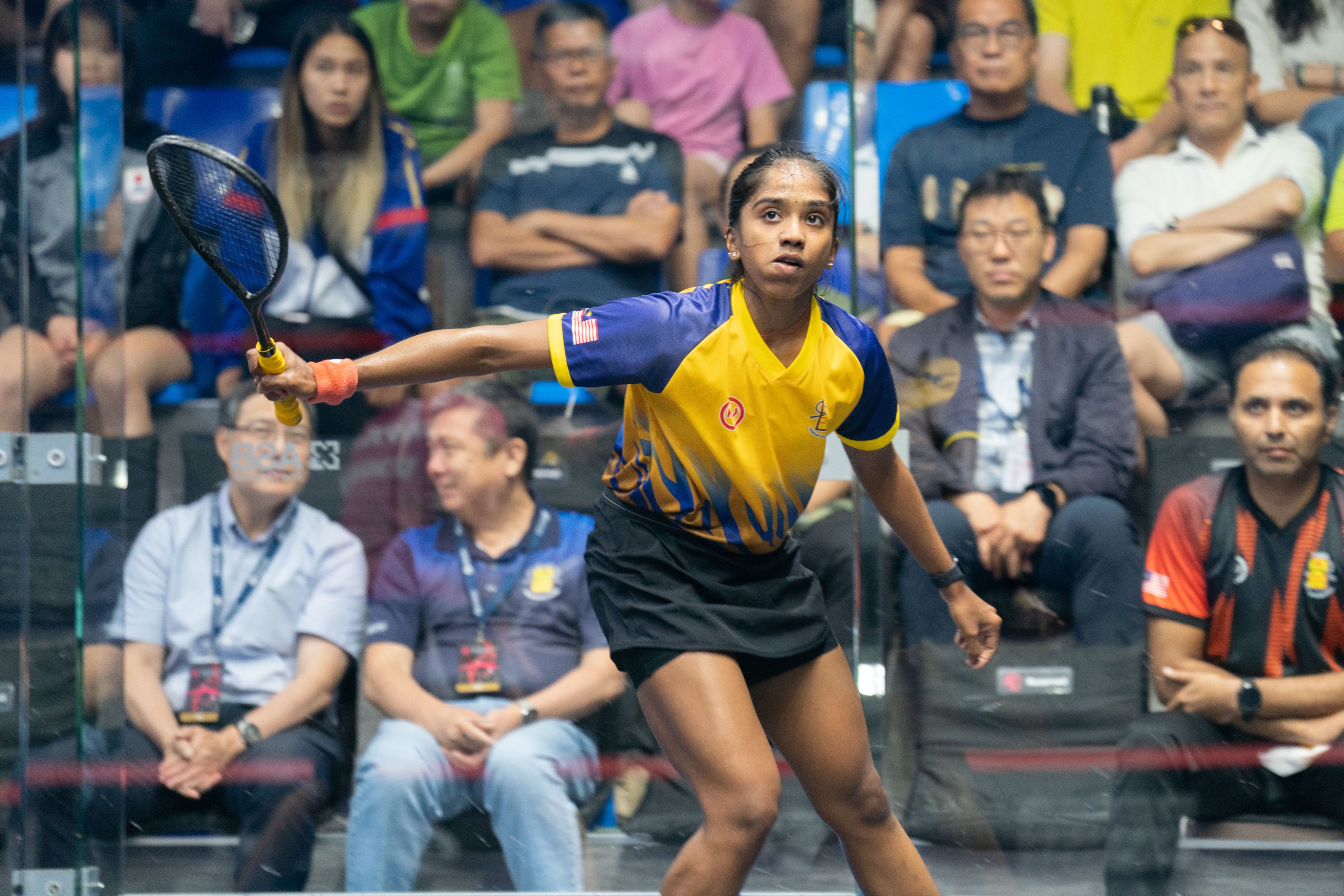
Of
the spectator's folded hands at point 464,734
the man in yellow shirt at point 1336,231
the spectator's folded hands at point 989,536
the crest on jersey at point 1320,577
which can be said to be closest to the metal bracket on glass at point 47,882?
the spectator's folded hands at point 464,734

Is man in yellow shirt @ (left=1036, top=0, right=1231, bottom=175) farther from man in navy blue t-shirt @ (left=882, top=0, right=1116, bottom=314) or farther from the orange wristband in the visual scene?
the orange wristband

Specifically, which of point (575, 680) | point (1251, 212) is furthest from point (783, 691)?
point (1251, 212)

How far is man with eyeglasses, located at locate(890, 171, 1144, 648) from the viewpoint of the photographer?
332 cm

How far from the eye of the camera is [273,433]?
3557 mm

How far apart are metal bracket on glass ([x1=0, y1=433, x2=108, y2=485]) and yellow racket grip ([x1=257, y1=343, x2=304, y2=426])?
129cm

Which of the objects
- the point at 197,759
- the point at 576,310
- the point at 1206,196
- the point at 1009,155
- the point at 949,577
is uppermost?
the point at 1009,155

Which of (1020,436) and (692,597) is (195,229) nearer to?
(692,597)

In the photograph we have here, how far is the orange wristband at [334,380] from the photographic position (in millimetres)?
1997

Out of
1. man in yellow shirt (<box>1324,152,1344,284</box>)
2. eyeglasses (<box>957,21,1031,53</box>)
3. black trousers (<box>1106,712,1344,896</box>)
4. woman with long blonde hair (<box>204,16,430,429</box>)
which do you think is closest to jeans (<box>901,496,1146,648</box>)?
black trousers (<box>1106,712,1344,896</box>)

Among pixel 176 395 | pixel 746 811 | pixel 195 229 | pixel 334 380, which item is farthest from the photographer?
pixel 176 395

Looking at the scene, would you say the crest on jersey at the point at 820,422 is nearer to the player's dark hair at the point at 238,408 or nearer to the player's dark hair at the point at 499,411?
the player's dark hair at the point at 499,411

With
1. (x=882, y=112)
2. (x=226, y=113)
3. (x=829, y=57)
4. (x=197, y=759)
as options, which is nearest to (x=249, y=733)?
(x=197, y=759)

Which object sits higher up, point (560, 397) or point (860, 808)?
point (560, 397)

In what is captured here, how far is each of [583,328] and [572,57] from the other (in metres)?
1.88
